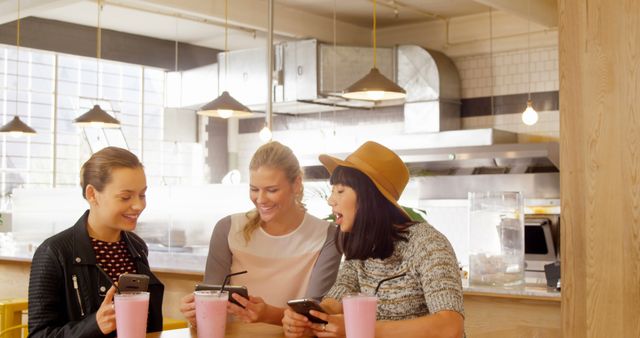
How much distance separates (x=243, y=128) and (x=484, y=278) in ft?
25.3

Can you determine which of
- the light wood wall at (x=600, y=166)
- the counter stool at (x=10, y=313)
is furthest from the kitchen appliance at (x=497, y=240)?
the counter stool at (x=10, y=313)

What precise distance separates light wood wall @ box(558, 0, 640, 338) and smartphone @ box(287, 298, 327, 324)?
1413 mm

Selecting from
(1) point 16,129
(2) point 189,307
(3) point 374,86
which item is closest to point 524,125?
(3) point 374,86

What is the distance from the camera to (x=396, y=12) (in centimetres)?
952

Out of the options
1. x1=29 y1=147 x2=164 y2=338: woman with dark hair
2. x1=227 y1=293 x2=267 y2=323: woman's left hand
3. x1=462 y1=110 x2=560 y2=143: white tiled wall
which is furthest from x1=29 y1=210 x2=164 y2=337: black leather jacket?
x1=462 y1=110 x2=560 y2=143: white tiled wall

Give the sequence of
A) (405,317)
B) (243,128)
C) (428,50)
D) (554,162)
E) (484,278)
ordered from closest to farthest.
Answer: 1. (405,317)
2. (484,278)
3. (554,162)
4. (428,50)
5. (243,128)

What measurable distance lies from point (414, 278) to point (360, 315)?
1.49ft

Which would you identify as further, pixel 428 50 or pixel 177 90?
pixel 177 90

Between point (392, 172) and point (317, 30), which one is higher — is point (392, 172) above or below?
below

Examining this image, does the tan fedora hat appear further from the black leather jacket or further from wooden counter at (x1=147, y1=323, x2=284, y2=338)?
the black leather jacket

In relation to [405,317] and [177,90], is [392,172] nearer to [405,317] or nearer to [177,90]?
[405,317]

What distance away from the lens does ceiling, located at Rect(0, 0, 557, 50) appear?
8.31m

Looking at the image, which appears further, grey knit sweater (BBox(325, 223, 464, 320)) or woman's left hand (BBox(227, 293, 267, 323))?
woman's left hand (BBox(227, 293, 267, 323))

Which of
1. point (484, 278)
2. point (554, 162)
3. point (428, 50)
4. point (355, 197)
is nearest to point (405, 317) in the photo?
point (355, 197)
